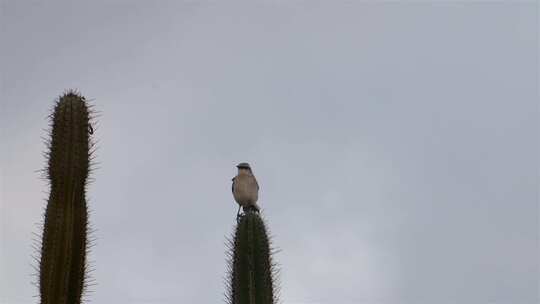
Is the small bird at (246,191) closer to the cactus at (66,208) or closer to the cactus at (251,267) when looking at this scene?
the cactus at (251,267)

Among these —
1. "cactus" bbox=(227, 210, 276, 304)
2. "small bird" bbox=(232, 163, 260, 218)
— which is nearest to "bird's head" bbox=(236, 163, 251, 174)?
"small bird" bbox=(232, 163, 260, 218)

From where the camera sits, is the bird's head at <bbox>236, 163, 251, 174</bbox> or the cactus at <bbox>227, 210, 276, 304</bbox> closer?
the cactus at <bbox>227, 210, 276, 304</bbox>

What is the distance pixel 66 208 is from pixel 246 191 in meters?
2.15

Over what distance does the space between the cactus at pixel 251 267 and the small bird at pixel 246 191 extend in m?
1.02

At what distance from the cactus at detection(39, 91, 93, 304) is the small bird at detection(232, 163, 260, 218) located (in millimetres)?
1828

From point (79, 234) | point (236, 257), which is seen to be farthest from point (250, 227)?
point (79, 234)

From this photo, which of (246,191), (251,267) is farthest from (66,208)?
(246,191)

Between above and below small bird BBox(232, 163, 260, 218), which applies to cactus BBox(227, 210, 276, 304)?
below

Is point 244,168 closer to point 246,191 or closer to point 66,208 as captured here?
point 246,191

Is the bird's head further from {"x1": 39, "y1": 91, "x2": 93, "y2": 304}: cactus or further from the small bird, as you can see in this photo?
{"x1": 39, "y1": 91, "x2": 93, "y2": 304}: cactus

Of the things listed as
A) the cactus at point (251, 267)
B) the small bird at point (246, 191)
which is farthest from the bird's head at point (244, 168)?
the cactus at point (251, 267)

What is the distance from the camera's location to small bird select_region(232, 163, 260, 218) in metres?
8.29

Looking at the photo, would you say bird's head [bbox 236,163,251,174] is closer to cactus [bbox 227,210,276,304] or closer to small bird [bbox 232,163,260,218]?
small bird [bbox 232,163,260,218]

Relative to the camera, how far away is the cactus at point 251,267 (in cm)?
693
